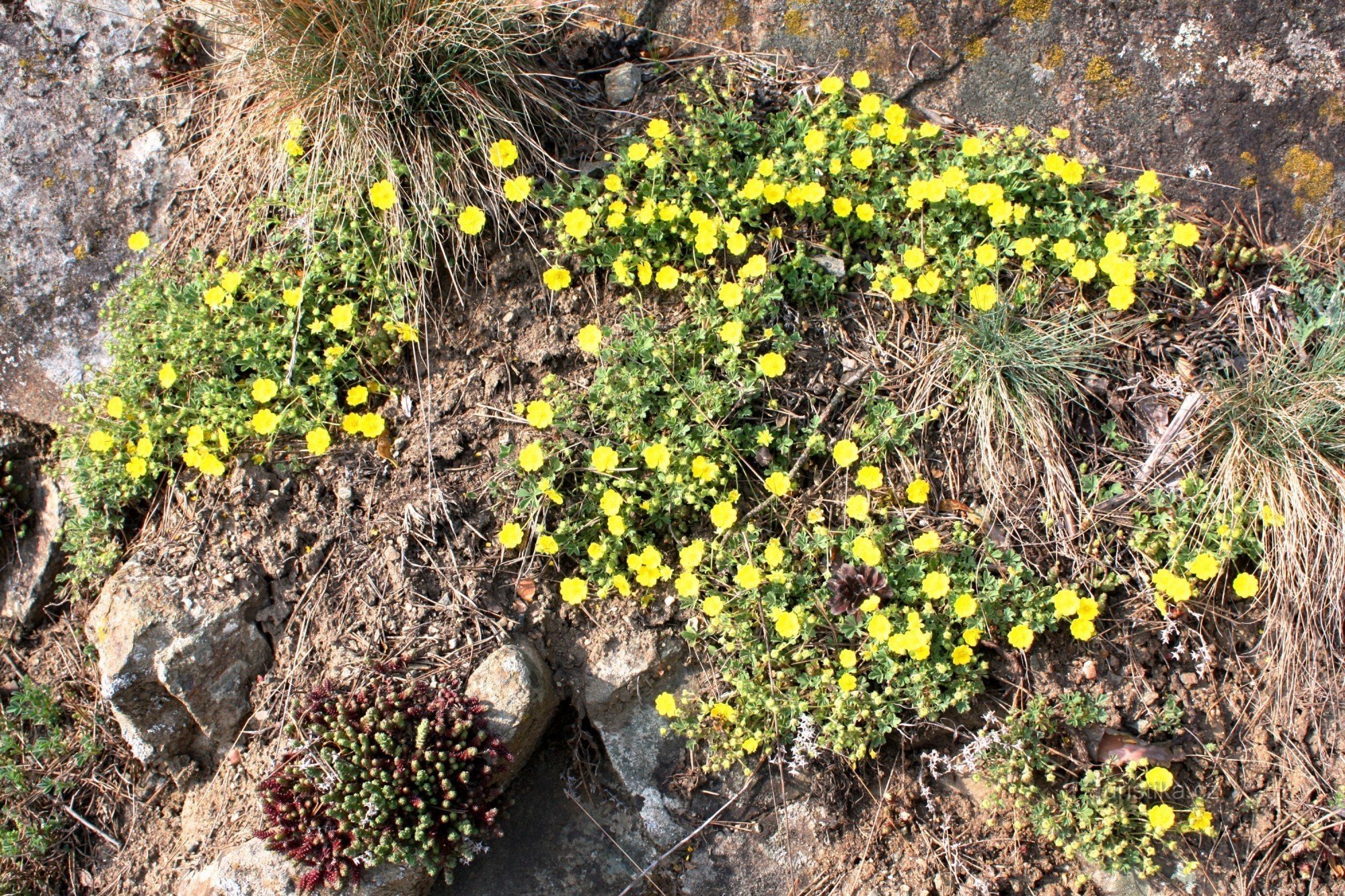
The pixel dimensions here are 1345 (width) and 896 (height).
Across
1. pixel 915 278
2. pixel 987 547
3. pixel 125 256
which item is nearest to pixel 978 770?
pixel 987 547

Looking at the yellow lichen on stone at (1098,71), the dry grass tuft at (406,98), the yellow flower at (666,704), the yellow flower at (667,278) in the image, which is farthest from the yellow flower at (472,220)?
the yellow lichen on stone at (1098,71)

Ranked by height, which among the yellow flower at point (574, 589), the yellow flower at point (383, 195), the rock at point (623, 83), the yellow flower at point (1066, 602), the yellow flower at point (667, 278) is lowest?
the yellow flower at point (1066, 602)

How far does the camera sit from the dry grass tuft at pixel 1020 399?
353 cm

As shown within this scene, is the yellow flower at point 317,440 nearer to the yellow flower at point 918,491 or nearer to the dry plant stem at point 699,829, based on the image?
the dry plant stem at point 699,829

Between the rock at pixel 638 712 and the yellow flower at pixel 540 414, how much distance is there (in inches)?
35.0

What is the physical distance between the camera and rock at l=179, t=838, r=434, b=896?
3006 mm

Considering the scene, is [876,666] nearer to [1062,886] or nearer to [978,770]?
[978,770]

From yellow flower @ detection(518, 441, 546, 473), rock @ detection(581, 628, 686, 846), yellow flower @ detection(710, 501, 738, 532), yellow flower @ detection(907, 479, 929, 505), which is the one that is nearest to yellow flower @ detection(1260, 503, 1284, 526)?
yellow flower @ detection(907, 479, 929, 505)

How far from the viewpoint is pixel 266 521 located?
3.62m

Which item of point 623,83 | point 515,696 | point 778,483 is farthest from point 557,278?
point 515,696

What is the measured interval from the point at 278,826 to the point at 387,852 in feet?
1.32

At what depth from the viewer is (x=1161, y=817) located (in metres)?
3.12

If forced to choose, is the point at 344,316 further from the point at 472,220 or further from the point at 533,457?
the point at 533,457

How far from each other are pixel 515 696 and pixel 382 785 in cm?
53
